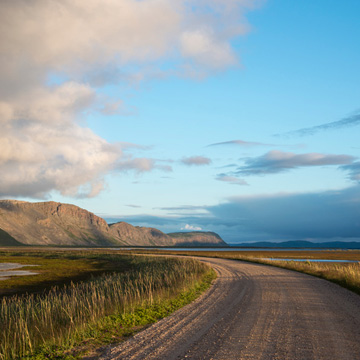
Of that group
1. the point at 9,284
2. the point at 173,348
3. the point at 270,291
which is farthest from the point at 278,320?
the point at 9,284

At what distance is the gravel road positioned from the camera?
349 inches

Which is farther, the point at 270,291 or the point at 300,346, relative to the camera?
the point at 270,291

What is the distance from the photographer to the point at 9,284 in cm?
3409

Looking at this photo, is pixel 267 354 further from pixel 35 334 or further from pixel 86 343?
pixel 35 334

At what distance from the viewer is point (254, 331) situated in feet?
35.9

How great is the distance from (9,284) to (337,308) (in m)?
30.9

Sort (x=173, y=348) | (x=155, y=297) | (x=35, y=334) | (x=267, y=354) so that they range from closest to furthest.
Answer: (x=267, y=354) → (x=173, y=348) → (x=35, y=334) → (x=155, y=297)

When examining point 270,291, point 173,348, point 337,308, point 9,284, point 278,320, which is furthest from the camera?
point 9,284

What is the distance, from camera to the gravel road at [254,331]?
29.1 ft

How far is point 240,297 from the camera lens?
18.0m

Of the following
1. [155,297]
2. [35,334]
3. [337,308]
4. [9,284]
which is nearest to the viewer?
[35,334]

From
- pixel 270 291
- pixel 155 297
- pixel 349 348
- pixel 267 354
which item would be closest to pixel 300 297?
pixel 270 291

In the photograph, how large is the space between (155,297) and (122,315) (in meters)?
4.23

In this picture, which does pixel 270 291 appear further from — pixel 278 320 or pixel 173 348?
pixel 173 348
